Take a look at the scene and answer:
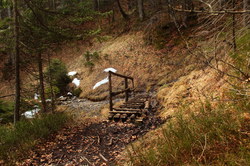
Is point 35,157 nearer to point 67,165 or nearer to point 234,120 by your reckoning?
point 67,165

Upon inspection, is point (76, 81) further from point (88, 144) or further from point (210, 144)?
point (210, 144)

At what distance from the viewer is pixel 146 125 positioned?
5.69 m

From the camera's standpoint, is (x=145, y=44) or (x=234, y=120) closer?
(x=234, y=120)

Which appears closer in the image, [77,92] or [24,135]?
[24,135]

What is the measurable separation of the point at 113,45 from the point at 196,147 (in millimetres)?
16325

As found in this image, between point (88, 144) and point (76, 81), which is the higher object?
point (76, 81)

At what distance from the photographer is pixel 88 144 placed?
4926 mm

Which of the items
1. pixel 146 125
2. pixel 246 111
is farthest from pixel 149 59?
pixel 246 111

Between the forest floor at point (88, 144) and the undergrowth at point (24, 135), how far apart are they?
0.72 ft

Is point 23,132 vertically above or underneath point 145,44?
underneath

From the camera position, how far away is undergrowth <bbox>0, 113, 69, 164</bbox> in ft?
14.4

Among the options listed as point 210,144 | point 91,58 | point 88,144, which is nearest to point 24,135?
point 88,144

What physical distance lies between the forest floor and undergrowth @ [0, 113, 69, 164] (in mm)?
218

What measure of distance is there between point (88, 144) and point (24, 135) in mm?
2054
